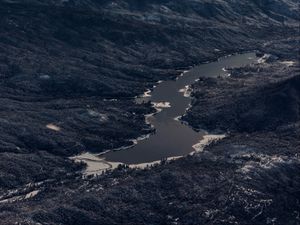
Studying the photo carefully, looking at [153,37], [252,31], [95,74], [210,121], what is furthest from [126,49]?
[252,31]

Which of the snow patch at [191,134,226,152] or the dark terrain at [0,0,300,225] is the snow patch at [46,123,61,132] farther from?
the snow patch at [191,134,226,152]

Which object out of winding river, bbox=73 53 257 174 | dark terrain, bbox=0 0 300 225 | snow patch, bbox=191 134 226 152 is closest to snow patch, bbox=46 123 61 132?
dark terrain, bbox=0 0 300 225

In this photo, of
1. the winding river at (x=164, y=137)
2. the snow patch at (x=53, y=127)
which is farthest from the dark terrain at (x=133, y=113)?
the winding river at (x=164, y=137)

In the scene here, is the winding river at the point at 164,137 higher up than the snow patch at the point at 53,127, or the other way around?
the snow patch at the point at 53,127

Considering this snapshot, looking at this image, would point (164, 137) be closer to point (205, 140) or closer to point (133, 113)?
point (205, 140)

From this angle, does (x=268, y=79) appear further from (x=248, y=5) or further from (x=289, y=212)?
(x=248, y=5)

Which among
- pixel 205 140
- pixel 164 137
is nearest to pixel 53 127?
pixel 164 137

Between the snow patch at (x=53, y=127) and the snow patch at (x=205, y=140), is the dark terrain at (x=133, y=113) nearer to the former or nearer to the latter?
the snow patch at (x=53, y=127)

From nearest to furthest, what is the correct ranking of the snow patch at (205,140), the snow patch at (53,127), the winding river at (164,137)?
the winding river at (164,137)
the snow patch at (205,140)
the snow patch at (53,127)
